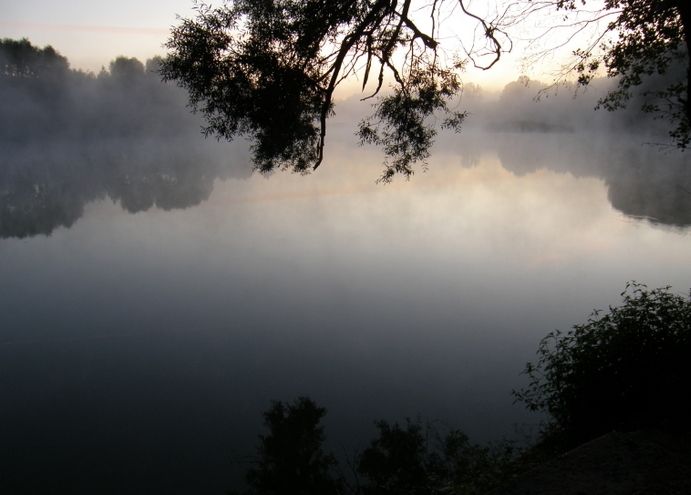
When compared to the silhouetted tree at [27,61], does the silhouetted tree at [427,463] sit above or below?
below

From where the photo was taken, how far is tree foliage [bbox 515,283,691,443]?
20.2 ft

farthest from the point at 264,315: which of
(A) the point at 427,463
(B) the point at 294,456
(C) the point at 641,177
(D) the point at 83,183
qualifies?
(C) the point at 641,177

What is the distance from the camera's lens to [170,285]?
17.4 m

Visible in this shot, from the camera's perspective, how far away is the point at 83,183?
158 feet

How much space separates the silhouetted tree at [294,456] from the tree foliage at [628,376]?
437 centimetres

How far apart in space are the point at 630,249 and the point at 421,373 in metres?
16.2

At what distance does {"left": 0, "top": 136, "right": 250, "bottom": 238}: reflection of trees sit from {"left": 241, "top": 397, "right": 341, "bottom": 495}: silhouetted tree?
82.4 ft

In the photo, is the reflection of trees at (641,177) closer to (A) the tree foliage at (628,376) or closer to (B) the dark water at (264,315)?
(B) the dark water at (264,315)

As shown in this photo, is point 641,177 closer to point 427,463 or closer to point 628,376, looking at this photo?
point 628,376

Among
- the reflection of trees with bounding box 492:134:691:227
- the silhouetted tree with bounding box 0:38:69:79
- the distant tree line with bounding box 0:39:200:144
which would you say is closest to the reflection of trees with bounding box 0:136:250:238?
the distant tree line with bounding box 0:39:200:144

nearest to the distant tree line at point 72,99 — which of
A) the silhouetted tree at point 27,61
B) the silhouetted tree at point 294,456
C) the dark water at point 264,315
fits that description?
the silhouetted tree at point 27,61

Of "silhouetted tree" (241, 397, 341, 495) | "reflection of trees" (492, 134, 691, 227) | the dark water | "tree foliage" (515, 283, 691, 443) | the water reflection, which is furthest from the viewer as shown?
the water reflection

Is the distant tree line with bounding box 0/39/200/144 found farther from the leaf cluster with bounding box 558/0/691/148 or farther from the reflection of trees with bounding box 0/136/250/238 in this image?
the leaf cluster with bounding box 558/0/691/148

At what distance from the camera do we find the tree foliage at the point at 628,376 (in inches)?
243
